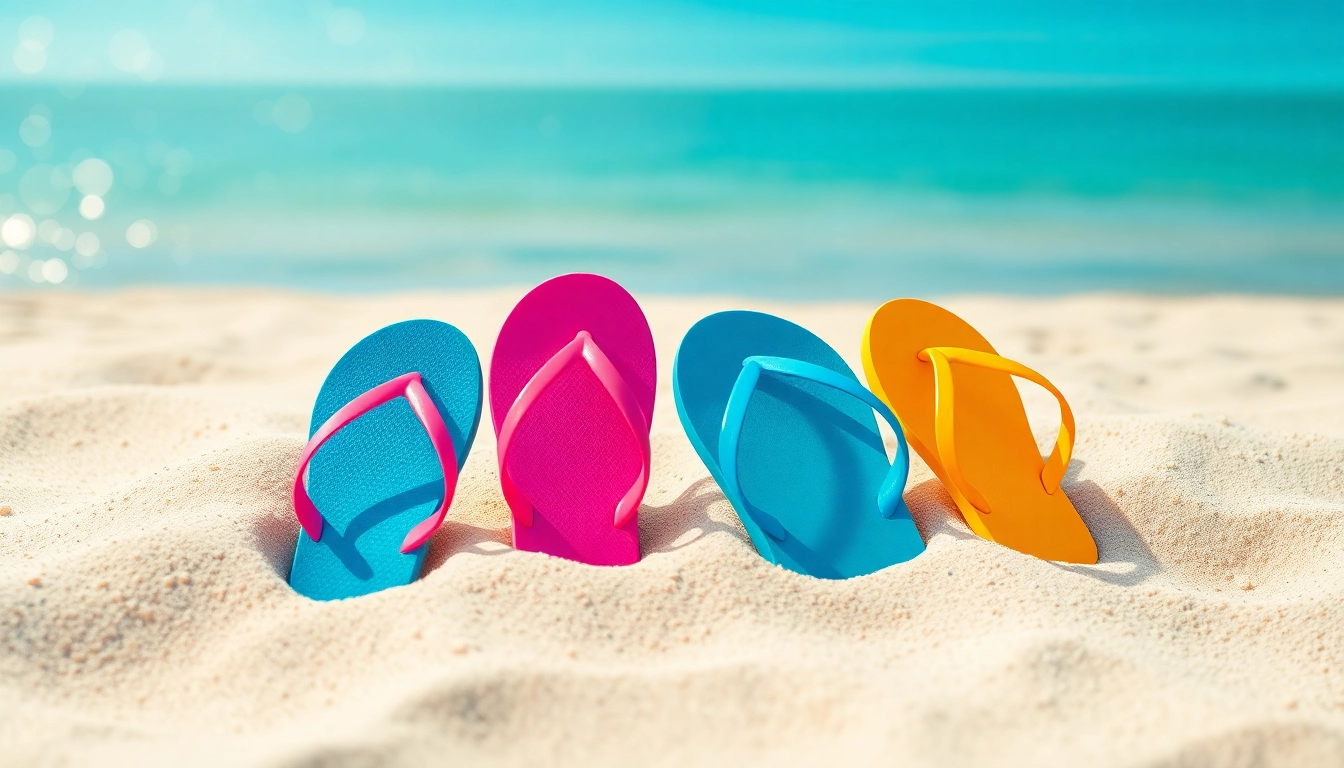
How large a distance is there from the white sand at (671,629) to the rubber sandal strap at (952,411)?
0.31 ft

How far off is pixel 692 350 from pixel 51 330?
268 centimetres

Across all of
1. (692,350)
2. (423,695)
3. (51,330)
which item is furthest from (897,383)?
(51,330)

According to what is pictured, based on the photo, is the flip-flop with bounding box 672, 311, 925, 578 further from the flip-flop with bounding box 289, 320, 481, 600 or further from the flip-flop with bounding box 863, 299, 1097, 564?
the flip-flop with bounding box 289, 320, 481, 600

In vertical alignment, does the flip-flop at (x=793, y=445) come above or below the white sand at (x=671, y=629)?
above

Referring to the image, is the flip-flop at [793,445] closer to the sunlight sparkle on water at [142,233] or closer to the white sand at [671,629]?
the white sand at [671,629]

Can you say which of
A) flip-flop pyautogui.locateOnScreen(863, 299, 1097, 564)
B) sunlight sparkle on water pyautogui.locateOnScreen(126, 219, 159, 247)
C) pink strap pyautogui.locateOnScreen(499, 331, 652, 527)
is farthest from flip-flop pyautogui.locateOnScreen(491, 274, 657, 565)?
sunlight sparkle on water pyautogui.locateOnScreen(126, 219, 159, 247)

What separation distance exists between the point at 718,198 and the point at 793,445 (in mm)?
7520

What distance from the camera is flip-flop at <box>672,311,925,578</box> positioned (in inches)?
60.3

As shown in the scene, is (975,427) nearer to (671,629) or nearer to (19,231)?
(671,629)

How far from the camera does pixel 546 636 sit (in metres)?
1.21

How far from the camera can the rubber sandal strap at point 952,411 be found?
1594 millimetres

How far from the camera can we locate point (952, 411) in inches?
63.1

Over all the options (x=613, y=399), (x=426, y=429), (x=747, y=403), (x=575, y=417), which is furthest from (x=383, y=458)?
(x=747, y=403)

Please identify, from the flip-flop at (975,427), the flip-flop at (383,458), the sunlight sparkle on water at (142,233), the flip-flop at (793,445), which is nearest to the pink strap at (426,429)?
the flip-flop at (383,458)
